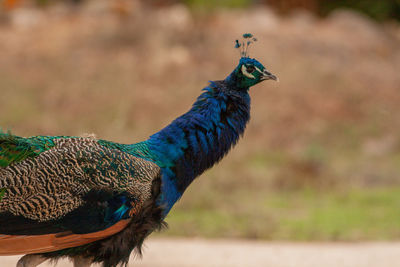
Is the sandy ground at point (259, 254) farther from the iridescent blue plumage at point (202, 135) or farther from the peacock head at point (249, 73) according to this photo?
the peacock head at point (249, 73)

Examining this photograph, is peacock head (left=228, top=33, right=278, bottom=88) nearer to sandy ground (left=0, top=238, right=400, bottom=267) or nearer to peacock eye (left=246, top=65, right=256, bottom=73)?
peacock eye (left=246, top=65, right=256, bottom=73)

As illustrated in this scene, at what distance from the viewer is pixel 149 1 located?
17.1 m

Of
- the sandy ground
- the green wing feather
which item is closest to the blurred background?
the sandy ground

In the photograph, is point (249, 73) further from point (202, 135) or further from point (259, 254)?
point (259, 254)

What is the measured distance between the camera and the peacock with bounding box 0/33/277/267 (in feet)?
9.45

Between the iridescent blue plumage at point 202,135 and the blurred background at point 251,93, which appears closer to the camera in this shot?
the iridescent blue plumage at point 202,135

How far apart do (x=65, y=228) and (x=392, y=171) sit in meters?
7.60

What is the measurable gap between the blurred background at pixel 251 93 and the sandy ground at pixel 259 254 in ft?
1.17

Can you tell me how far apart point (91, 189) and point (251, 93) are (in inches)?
393

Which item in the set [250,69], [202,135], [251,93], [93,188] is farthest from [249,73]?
[251,93]

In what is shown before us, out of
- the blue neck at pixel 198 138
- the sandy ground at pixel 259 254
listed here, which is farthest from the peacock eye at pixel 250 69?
the sandy ground at pixel 259 254

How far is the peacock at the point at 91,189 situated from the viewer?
288cm

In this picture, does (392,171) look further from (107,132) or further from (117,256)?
(117,256)

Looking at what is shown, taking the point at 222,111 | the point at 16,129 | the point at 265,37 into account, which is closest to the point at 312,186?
the point at 16,129
